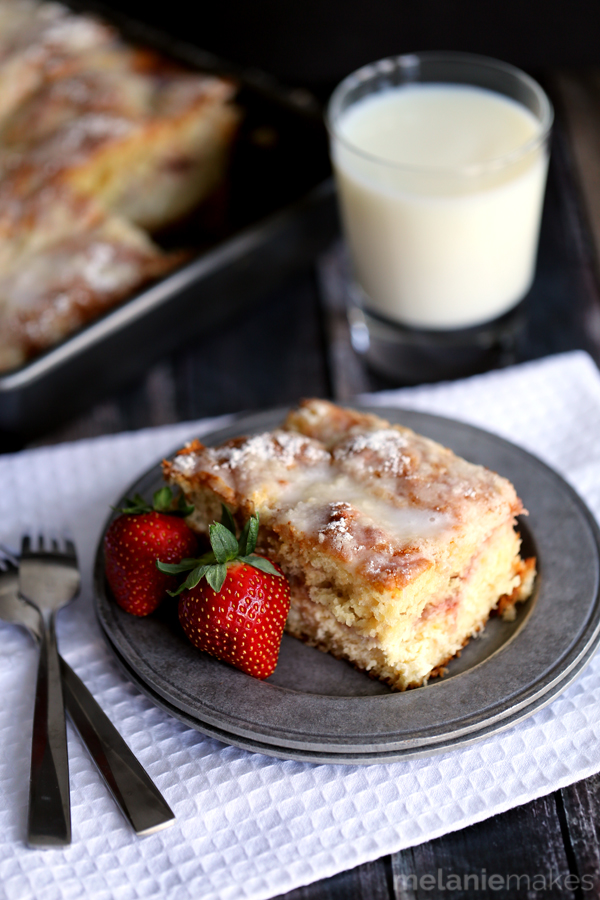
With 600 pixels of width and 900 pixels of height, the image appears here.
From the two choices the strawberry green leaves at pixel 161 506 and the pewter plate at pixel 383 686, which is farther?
the strawberry green leaves at pixel 161 506

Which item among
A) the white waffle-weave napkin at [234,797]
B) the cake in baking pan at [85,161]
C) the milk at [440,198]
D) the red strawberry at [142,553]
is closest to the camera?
the white waffle-weave napkin at [234,797]

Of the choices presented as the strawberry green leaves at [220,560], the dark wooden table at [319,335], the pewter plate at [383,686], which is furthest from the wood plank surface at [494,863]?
the dark wooden table at [319,335]

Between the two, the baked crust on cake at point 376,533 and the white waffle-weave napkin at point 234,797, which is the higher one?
the baked crust on cake at point 376,533

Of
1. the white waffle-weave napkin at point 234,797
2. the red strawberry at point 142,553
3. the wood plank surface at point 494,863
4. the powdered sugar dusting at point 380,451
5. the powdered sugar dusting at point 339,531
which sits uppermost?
the powdered sugar dusting at point 339,531

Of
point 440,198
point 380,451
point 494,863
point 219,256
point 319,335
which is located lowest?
point 319,335

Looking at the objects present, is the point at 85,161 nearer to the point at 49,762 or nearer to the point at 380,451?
the point at 380,451

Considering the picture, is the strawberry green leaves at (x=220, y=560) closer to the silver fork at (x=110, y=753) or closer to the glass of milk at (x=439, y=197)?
the silver fork at (x=110, y=753)

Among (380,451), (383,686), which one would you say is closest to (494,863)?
(383,686)
